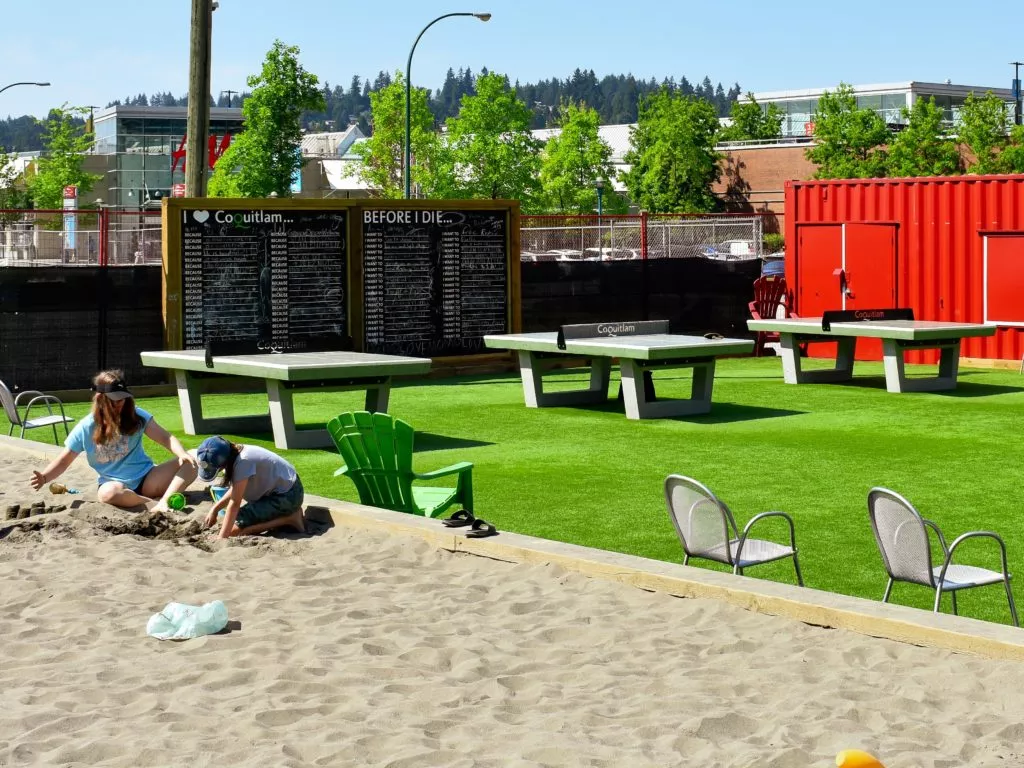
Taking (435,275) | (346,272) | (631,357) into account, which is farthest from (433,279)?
(631,357)

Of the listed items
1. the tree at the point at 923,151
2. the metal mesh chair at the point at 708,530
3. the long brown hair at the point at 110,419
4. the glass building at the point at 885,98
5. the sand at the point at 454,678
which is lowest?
the sand at the point at 454,678

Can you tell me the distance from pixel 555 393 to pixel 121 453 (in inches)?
324

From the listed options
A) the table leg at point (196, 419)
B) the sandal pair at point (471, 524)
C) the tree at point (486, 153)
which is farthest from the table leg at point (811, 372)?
the tree at point (486, 153)

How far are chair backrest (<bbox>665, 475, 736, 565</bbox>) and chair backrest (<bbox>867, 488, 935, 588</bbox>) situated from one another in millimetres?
784

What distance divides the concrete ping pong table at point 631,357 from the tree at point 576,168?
5681 centimetres

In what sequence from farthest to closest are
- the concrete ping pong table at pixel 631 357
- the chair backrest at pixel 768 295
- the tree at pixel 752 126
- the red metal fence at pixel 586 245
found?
1. the tree at pixel 752 126
2. the red metal fence at pixel 586 245
3. the chair backrest at pixel 768 295
4. the concrete ping pong table at pixel 631 357

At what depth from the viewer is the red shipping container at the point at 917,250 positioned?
72.7ft

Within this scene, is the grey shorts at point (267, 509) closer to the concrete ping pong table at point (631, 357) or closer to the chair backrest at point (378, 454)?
the chair backrest at point (378, 454)

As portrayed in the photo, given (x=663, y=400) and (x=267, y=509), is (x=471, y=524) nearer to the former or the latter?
(x=267, y=509)

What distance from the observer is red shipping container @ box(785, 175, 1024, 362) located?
72.7 ft

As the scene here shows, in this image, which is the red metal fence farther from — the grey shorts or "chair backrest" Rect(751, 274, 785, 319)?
the grey shorts

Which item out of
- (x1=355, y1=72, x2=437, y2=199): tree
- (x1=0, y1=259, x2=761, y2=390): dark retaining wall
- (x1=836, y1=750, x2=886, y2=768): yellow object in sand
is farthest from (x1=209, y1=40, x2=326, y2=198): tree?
(x1=836, y1=750, x2=886, y2=768): yellow object in sand

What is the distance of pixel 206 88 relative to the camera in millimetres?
21156

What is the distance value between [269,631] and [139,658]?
66cm
